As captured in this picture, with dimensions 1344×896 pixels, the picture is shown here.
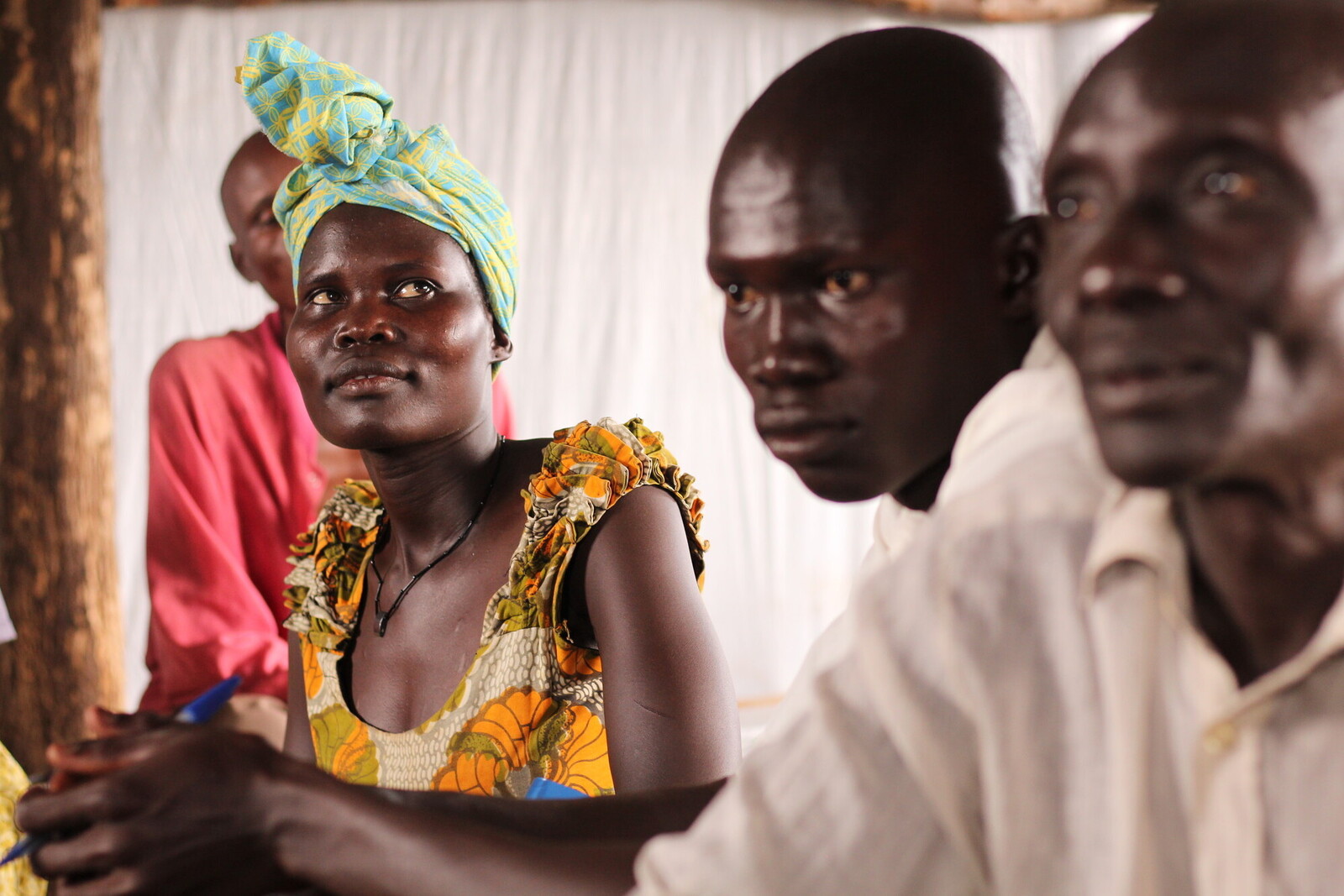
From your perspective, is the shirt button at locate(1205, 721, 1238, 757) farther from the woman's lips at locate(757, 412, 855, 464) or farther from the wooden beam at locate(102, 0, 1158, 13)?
the wooden beam at locate(102, 0, 1158, 13)

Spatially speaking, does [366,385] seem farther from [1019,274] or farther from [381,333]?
[1019,274]

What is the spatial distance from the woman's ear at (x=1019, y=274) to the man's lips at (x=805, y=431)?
0.13 m

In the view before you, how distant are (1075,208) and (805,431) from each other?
0.27 metres

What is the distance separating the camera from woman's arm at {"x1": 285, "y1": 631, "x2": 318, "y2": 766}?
5.22 feet

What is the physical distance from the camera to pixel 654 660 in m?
1.29

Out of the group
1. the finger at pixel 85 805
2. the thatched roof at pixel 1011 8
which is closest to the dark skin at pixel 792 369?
the finger at pixel 85 805

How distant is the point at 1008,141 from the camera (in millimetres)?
816

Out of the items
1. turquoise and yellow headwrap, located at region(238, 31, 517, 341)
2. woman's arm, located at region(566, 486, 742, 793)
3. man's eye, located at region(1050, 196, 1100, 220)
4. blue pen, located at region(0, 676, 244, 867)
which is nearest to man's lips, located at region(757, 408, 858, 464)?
man's eye, located at region(1050, 196, 1100, 220)

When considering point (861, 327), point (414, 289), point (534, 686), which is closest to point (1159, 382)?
point (861, 327)

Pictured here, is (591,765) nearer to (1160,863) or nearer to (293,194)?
(293,194)

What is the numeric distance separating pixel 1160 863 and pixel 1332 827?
0.23 ft

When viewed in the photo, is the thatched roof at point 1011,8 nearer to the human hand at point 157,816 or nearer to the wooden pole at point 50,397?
the wooden pole at point 50,397

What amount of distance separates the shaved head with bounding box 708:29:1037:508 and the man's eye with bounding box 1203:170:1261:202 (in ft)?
0.97

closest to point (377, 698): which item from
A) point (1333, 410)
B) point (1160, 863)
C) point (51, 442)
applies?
point (1160, 863)
